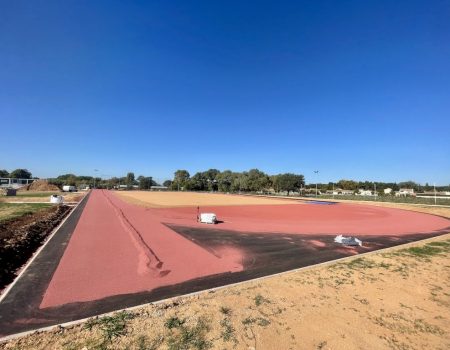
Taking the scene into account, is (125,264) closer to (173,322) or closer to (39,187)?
(173,322)

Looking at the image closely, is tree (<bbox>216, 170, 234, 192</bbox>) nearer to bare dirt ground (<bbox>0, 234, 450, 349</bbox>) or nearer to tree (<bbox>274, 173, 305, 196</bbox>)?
tree (<bbox>274, 173, 305, 196</bbox>)

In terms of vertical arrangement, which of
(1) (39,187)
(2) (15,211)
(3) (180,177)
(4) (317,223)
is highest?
(3) (180,177)

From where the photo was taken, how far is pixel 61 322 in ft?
20.2

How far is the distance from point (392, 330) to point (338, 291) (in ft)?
7.10

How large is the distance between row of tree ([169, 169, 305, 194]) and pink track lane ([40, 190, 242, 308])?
104025 millimetres

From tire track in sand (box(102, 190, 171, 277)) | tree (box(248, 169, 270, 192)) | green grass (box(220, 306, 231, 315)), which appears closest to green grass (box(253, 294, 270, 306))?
green grass (box(220, 306, 231, 315))

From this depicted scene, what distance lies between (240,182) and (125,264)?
122m

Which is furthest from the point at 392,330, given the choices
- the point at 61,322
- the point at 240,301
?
the point at 61,322

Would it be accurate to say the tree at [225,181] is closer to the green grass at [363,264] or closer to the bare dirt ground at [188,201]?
the bare dirt ground at [188,201]

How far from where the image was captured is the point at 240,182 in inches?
5197

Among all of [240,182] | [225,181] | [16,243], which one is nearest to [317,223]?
[16,243]

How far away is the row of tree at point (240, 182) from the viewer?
11550 cm

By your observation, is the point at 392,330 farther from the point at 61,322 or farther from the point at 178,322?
the point at 61,322

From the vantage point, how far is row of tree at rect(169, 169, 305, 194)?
379ft
